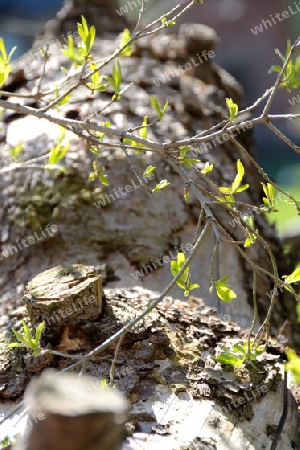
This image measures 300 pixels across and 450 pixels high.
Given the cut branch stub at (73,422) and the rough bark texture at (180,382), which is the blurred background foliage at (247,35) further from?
the cut branch stub at (73,422)

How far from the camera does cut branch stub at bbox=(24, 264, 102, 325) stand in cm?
94

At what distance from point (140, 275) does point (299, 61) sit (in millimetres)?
546

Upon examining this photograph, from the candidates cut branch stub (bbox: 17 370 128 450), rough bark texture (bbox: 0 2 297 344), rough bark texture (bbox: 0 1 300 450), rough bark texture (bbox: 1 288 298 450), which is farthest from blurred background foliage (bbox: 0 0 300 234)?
cut branch stub (bbox: 17 370 128 450)

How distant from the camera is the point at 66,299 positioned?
94cm

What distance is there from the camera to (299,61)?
109 centimetres

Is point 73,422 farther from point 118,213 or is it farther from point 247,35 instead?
point 247,35

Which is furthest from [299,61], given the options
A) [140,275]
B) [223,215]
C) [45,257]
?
[45,257]

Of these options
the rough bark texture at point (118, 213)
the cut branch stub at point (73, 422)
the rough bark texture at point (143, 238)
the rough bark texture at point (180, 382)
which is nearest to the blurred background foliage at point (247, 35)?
the rough bark texture at point (143, 238)

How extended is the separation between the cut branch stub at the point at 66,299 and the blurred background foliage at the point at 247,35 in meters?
4.21

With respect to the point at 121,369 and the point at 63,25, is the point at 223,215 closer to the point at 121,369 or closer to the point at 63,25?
the point at 121,369

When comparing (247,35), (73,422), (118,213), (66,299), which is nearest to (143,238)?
(118,213)

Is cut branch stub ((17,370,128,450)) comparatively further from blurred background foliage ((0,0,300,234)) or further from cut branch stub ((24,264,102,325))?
blurred background foliage ((0,0,300,234))

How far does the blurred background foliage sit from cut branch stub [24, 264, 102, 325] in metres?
4.21

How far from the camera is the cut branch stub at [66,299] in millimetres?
941
